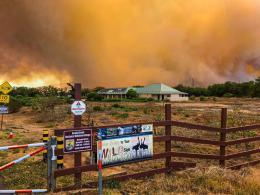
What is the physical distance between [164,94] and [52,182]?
84457 millimetres

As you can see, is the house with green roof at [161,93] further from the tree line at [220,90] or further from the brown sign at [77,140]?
the brown sign at [77,140]

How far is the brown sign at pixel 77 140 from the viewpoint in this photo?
5.53m

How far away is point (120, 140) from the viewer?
6.11 metres

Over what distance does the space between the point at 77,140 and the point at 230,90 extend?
11325 cm

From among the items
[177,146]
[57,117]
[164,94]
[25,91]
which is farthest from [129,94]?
[177,146]

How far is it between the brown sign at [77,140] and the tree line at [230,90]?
102881mm

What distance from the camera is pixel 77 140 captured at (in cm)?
566

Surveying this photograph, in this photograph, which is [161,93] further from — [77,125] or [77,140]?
[77,140]

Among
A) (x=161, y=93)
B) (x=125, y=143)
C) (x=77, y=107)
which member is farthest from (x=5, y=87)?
(x=161, y=93)

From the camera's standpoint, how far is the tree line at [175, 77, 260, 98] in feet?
327

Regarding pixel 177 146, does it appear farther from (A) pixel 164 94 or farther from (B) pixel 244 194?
(A) pixel 164 94

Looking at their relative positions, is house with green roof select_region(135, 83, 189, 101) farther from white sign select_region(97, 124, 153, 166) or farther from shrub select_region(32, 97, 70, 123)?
white sign select_region(97, 124, 153, 166)

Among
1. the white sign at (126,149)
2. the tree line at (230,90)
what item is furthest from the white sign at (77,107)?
the tree line at (230,90)

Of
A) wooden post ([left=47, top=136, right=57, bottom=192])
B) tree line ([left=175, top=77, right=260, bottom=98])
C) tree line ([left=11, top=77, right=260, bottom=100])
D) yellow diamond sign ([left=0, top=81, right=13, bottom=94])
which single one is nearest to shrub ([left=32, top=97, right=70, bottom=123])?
yellow diamond sign ([left=0, top=81, right=13, bottom=94])
